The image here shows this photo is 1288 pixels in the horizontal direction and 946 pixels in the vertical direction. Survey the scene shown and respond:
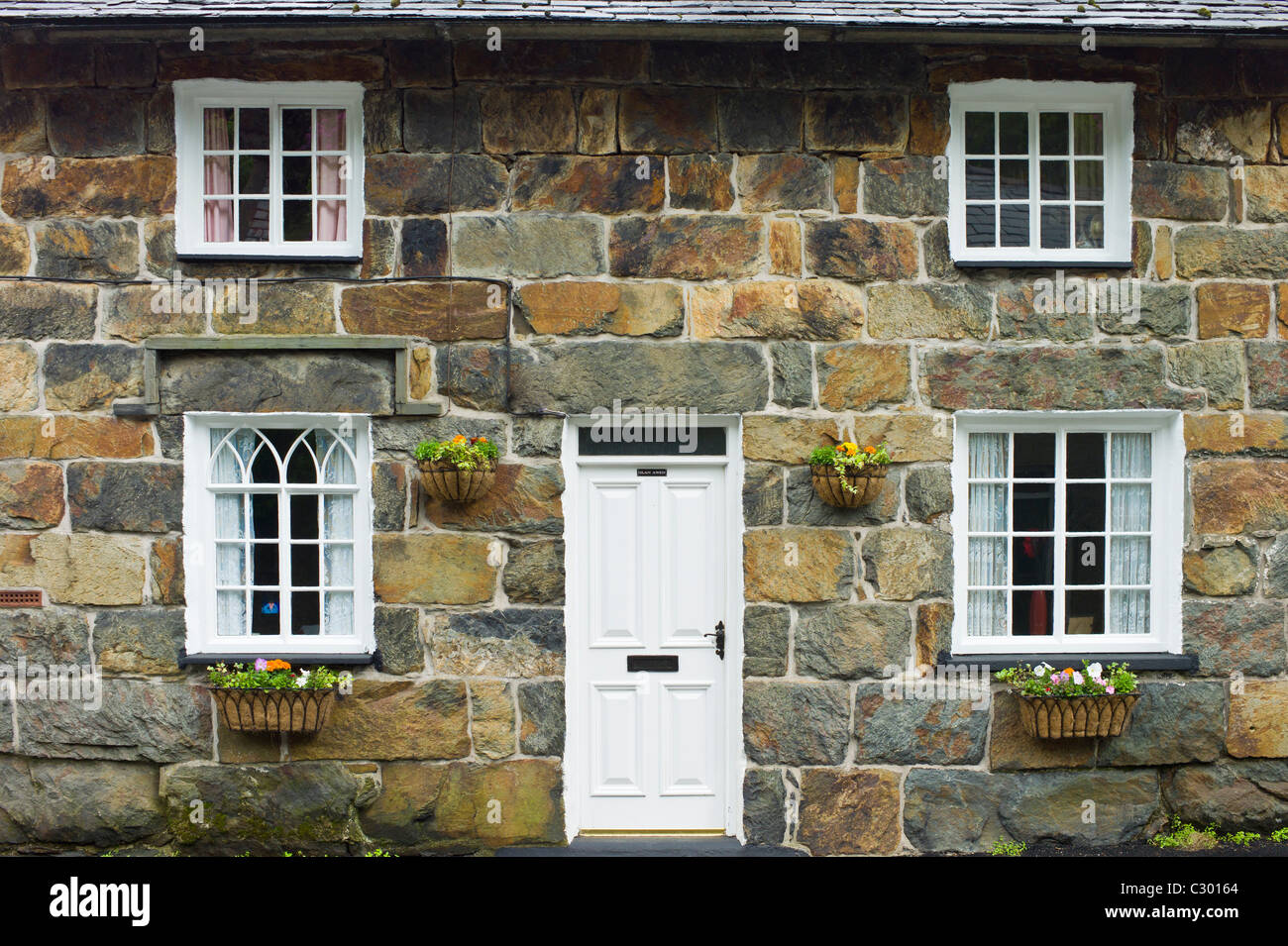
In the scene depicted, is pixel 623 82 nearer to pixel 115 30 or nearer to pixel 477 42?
pixel 477 42

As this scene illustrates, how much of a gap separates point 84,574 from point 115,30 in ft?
10.1

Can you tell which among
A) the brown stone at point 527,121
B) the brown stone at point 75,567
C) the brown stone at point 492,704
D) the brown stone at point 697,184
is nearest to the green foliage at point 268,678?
the brown stone at point 75,567

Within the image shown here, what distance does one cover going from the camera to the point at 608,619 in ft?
21.5

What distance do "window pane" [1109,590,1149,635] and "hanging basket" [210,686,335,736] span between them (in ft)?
15.4

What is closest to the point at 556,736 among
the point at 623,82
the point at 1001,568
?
the point at 1001,568

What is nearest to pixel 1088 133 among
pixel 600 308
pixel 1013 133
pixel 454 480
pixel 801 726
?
pixel 1013 133

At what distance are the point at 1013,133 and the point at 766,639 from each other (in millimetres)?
3395

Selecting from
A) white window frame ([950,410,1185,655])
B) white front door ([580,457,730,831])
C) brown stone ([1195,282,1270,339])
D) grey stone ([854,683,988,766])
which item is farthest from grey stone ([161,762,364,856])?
brown stone ([1195,282,1270,339])

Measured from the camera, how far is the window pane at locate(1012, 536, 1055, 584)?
6.60 meters

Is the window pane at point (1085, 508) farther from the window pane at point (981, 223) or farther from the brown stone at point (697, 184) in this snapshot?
the brown stone at point (697, 184)

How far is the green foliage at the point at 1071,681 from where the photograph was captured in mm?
6254

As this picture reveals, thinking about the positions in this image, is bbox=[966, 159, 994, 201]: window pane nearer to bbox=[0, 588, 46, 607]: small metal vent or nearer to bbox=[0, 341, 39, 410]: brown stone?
bbox=[0, 341, 39, 410]: brown stone

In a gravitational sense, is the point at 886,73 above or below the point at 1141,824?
above

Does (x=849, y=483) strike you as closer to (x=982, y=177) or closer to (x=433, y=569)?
(x=982, y=177)
